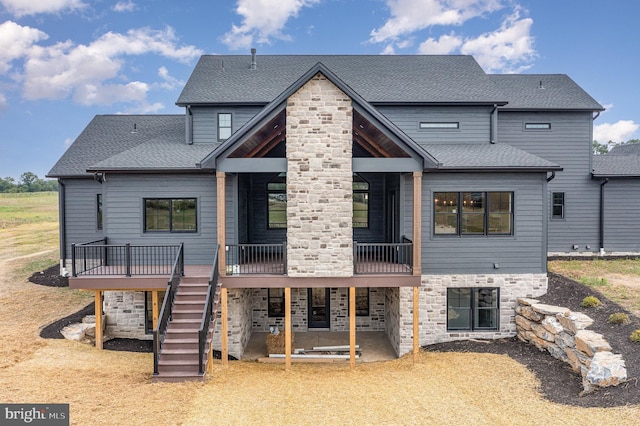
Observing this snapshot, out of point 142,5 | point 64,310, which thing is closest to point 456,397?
point 64,310

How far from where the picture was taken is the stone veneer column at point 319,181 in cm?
1026

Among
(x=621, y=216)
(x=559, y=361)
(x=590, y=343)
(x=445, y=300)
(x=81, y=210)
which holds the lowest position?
(x=559, y=361)

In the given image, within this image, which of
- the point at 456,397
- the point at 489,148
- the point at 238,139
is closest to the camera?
the point at 456,397

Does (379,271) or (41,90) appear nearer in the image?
(379,271)

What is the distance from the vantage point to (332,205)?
34.1 ft

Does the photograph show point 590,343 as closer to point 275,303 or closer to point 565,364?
point 565,364

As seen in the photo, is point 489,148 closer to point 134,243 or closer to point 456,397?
point 456,397

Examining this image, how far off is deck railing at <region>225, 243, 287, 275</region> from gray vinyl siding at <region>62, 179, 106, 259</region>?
27.8 ft

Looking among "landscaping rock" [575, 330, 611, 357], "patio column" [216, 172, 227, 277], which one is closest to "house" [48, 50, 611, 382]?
"patio column" [216, 172, 227, 277]

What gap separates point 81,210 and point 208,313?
11094 mm

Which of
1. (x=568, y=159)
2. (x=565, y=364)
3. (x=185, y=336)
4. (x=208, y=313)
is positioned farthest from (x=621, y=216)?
(x=185, y=336)

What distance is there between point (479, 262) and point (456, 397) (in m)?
5.20

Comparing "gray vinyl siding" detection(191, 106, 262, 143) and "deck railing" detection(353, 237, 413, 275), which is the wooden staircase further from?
"gray vinyl siding" detection(191, 106, 262, 143)

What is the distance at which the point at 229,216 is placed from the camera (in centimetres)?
1194
